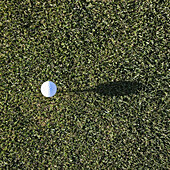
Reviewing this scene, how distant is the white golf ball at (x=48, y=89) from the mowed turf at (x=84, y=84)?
→ 223 mm

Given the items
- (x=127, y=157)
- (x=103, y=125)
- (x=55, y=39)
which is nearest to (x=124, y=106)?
(x=103, y=125)

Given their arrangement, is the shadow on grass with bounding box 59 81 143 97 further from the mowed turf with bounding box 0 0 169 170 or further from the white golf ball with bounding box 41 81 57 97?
the white golf ball with bounding box 41 81 57 97

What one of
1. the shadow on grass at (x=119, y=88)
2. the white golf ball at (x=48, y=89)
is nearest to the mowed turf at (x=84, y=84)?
the shadow on grass at (x=119, y=88)

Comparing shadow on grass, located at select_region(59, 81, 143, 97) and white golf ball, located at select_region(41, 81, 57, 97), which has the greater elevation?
white golf ball, located at select_region(41, 81, 57, 97)

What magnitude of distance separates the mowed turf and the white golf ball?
223 millimetres

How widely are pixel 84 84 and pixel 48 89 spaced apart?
61 centimetres

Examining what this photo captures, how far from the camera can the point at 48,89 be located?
2867mm

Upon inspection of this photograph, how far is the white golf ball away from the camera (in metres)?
2.88

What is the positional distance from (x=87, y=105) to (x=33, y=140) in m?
1.08

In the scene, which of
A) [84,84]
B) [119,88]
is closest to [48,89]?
[84,84]

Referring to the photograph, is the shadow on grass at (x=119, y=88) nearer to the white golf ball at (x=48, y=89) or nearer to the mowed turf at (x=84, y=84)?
the mowed turf at (x=84, y=84)

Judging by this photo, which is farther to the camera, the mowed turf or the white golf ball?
the mowed turf

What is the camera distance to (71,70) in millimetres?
3145

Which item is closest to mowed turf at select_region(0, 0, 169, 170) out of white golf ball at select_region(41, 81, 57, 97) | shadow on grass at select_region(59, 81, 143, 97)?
shadow on grass at select_region(59, 81, 143, 97)
